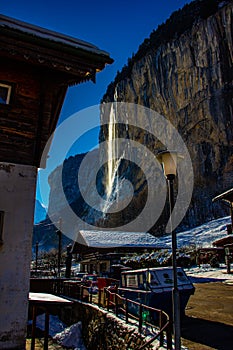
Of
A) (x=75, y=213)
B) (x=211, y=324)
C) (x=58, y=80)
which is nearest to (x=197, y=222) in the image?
(x=211, y=324)

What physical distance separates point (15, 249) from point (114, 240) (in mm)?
23483

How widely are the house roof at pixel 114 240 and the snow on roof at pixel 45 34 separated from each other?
2201cm

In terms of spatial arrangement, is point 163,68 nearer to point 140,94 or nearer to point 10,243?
point 140,94

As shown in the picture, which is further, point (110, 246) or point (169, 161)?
point (110, 246)

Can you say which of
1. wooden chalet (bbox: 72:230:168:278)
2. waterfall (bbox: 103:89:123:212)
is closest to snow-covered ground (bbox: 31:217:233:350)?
wooden chalet (bbox: 72:230:168:278)

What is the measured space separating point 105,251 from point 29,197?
22457 mm

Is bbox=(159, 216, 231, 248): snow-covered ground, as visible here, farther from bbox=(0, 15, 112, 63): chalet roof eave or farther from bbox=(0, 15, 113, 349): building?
bbox=(0, 15, 112, 63): chalet roof eave

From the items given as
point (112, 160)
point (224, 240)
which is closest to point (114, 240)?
point (224, 240)

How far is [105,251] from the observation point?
2819 centimetres

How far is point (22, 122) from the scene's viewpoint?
721cm

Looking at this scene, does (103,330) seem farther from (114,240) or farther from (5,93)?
(114,240)

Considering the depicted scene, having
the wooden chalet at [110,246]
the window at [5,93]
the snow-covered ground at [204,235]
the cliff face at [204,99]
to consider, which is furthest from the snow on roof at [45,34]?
the cliff face at [204,99]

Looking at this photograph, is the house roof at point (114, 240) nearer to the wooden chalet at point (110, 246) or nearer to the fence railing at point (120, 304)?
the wooden chalet at point (110, 246)

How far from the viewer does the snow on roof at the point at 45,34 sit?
6074 mm
